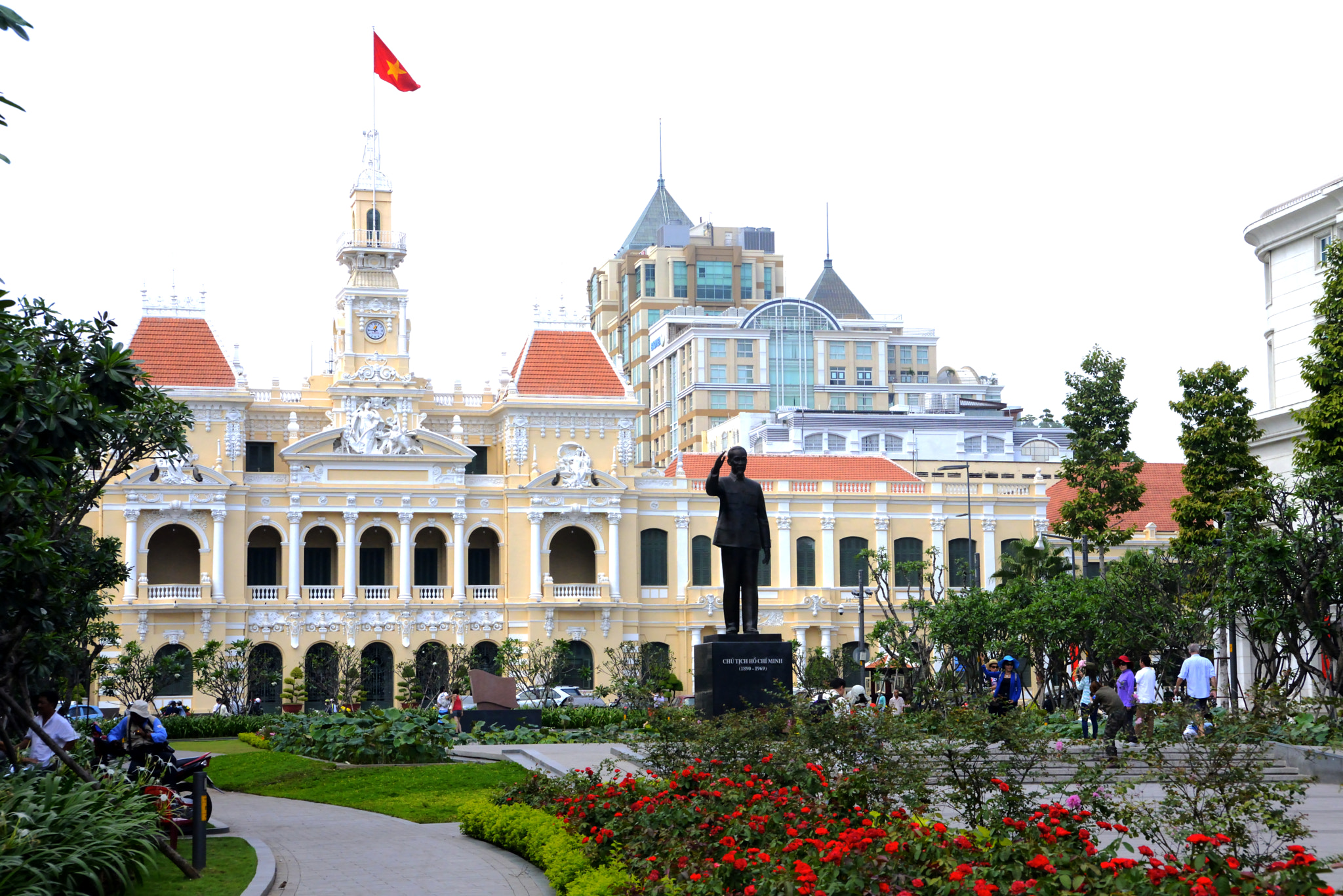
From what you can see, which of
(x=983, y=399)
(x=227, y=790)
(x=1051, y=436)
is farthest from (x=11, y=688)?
(x=983, y=399)

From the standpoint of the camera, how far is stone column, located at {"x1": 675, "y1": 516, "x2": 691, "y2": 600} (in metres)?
60.6

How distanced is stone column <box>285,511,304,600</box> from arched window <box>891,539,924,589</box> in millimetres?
21857

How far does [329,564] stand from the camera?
5919 cm

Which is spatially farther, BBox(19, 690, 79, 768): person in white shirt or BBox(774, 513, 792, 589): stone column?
BBox(774, 513, 792, 589): stone column

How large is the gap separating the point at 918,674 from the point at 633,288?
82.0 meters

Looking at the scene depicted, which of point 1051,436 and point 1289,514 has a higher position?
point 1051,436

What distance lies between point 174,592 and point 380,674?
7.64 meters

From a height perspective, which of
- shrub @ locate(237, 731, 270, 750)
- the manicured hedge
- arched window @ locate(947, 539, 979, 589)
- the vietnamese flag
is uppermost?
the vietnamese flag

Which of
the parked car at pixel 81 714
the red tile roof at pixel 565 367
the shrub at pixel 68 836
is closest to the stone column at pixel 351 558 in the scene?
the red tile roof at pixel 565 367

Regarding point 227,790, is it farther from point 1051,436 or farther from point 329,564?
point 1051,436

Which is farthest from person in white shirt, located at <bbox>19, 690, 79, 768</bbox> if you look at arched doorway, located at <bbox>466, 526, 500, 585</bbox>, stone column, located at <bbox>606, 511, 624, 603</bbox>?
arched doorway, located at <bbox>466, 526, 500, 585</bbox>

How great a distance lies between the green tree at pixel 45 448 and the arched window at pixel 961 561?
40.6m

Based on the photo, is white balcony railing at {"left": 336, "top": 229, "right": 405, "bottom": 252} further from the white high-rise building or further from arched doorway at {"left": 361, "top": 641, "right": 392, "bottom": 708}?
the white high-rise building

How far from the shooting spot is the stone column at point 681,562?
199 feet
